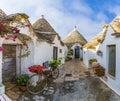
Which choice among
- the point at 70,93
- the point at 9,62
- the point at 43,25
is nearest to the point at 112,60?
the point at 70,93

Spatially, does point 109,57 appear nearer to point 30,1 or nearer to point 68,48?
point 30,1

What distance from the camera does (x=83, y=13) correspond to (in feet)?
39.9

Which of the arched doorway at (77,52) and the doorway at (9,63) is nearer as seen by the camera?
the doorway at (9,63)

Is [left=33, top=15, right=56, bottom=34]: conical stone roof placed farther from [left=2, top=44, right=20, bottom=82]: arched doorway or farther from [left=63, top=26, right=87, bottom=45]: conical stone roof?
[left=63, top=26, right=87, bottom=45]: conical stone roof

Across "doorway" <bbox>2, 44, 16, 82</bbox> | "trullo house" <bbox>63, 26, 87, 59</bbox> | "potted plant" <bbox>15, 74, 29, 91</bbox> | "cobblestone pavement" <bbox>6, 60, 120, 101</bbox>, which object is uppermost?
"trullo house" <bbox>63, 26, 87, 59</bbox>

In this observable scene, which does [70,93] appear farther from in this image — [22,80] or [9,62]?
[9,62]

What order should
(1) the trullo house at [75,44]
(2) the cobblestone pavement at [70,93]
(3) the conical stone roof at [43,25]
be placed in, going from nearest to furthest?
(2) the cobblestone pavement at [70,93], (3) the conical stone roof at [43,25], (1) the trullo house at [75,44]

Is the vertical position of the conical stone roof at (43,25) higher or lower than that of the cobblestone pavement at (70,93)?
higher

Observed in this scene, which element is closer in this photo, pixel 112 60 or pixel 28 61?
pixel 28 61

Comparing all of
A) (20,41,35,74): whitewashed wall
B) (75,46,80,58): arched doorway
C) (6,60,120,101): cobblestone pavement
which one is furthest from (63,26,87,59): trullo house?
(20,41,35,74): whitewashed wall

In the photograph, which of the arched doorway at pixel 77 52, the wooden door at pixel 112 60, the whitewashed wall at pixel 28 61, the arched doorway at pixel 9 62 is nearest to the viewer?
the arched doorway at pixel 9 62

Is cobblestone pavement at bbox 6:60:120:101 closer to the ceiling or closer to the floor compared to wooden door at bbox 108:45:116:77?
closer to the floor

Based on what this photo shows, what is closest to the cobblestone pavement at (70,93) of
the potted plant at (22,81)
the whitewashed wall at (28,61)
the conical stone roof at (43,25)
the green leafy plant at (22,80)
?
the potted plant at (22,81)

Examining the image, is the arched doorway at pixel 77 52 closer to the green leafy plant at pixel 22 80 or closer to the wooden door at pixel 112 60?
the wooden door at pixel 112 60
